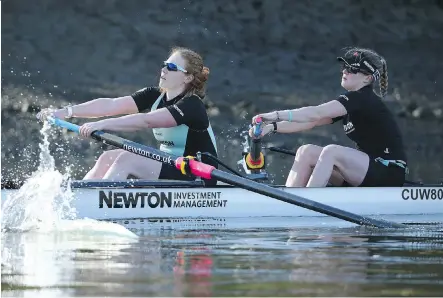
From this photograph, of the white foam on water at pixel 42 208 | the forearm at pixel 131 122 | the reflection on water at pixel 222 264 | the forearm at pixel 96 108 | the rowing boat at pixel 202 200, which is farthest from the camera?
the forearm at pixel 96 108

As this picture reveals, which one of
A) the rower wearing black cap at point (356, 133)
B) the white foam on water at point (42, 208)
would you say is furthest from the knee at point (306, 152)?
the white foam on water at point (42, 208)

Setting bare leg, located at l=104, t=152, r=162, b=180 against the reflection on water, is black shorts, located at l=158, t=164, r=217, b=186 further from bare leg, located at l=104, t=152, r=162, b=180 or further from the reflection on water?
the reflection on water

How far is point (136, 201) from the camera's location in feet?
40.9

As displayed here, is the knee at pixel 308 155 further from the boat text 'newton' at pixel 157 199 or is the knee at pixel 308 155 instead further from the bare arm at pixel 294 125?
the boat text 'newton' at pixel 157 199

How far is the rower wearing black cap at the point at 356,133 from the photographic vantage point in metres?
12.9

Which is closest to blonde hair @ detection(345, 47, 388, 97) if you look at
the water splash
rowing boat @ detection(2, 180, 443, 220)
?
rowing boat @ detection(2, 180, 443, 220)

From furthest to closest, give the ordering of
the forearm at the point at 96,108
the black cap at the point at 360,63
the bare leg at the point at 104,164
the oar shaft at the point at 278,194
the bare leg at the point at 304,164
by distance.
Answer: the forearm at the point at 96,108
the black cap at the point at 360,63
the bare leg at the point at 304,164
the bare leg at the point at 104,164
the oar shaft at the point at 278,194

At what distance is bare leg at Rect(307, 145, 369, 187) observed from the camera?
Result: 504 inches

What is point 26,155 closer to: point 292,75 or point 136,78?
point 136,78

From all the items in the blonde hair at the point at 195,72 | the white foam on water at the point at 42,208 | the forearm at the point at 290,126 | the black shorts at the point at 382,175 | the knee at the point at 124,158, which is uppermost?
the blonde hair at the point at 195,72

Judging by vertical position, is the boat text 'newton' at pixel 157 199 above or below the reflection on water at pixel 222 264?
above

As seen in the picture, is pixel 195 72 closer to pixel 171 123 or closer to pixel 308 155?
pixel 171 123

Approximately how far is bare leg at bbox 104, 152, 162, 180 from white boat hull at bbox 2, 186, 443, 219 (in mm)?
243

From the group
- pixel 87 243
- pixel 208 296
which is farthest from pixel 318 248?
pixel 208 296
